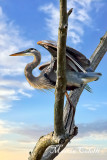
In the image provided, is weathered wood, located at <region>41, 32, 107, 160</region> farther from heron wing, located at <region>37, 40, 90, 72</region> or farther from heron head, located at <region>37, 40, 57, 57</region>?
heron head, located at <region>37, 40, 57, 57</region>

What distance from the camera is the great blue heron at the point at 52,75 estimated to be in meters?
3.61

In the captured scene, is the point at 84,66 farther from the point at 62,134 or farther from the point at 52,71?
the point at 62,134

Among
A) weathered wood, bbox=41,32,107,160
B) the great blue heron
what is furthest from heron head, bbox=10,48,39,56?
weathered wood, bbox=41,32,107,160

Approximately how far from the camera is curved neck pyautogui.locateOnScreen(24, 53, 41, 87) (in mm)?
4480

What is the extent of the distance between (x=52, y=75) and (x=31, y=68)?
0.73m

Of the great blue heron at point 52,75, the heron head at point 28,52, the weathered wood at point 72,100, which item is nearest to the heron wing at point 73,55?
the great blue heron at point 52,75

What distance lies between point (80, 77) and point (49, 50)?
587 millimetres

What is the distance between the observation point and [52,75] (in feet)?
12.9

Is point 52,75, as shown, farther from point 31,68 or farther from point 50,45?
point 31,68

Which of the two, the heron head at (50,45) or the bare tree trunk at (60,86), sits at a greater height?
the heron head at (50,45)

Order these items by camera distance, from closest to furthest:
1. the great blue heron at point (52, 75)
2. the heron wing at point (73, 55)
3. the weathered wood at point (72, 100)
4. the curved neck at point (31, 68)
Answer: the heron wing at point (73, 55) → the great blue heron at point (52, 75) → the weathered wood at point (72, 100) → the curved neck at point (31, 68)

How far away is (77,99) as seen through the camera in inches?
189

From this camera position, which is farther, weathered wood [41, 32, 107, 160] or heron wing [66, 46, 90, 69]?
weathered wood [41, 32, 107, 160]

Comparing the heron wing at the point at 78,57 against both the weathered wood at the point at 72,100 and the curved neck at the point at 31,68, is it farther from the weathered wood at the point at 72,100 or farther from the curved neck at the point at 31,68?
the curved neck at the point at 31,68
